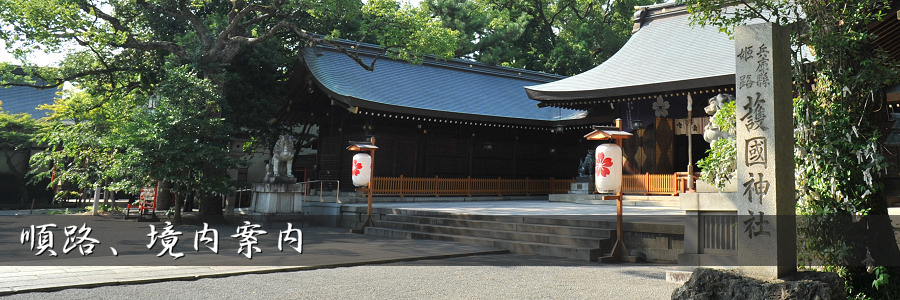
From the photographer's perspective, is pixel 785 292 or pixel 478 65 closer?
pixel 785 292

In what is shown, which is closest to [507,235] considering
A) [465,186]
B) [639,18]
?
[465,186]

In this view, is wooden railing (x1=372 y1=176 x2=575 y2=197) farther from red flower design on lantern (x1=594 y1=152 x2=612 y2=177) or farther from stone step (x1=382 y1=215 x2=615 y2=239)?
red flower design on lantern (x1=594 y1=152 x2=612 y2=177)

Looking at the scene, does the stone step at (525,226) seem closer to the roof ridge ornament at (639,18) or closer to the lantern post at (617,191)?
the lantern post at (617,191)

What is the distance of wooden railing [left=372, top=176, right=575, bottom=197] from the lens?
18.2m

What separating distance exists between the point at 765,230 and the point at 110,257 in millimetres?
8147

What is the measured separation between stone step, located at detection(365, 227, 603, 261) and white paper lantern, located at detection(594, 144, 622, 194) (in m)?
1.00

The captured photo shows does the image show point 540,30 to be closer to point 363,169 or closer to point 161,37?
point 161,37

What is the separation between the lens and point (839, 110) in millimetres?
5188

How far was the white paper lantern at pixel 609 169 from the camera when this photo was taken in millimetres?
8664

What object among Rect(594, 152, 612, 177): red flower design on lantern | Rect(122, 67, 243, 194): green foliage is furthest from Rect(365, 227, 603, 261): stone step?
Rect(122, 67, 243, 194): green foliage

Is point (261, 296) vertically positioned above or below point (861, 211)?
below

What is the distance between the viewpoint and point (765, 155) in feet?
16.1

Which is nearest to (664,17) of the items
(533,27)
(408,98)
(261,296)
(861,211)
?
(408,98)

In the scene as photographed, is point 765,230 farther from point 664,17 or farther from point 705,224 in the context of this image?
point 664,17
